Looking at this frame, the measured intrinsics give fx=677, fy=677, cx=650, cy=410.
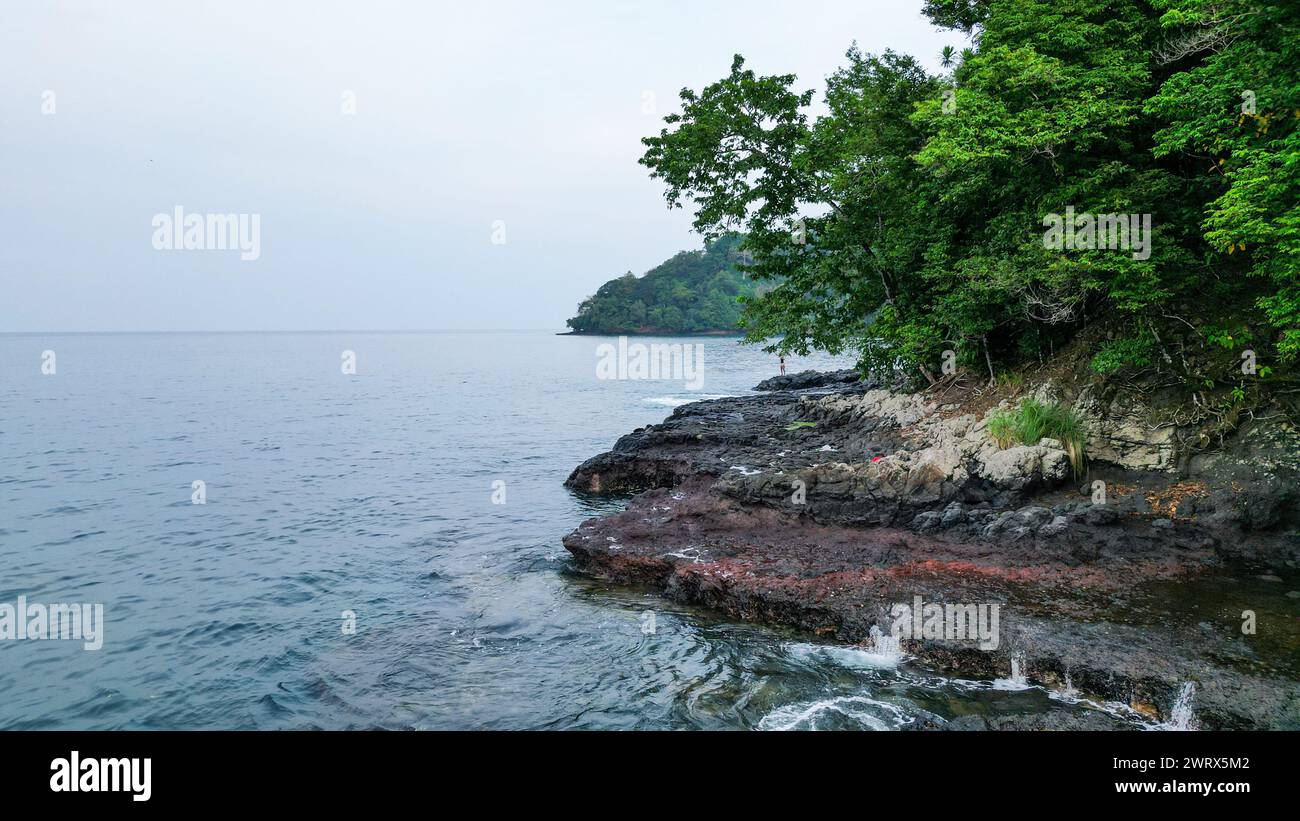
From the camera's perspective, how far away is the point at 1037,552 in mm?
12836

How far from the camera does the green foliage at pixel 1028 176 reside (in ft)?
40.1

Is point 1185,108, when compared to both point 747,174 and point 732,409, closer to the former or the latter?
point 747,174

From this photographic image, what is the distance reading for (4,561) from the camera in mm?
17703

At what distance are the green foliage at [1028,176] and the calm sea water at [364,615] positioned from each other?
9579 mm

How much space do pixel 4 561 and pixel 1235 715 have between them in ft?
84.7

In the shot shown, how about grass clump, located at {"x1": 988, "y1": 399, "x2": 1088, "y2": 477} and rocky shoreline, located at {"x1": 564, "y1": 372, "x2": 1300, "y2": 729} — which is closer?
rocky shoreline, located at {"x1": 564, "y1": 372, "x2": 1300, "y2": 729}

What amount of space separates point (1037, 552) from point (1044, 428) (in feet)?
12.3

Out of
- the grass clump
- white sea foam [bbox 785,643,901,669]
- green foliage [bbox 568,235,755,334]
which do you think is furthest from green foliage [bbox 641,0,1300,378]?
green foliage [bbox 568,235,755,334]

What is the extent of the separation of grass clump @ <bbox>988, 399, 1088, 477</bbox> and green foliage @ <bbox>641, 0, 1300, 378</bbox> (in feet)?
4.91

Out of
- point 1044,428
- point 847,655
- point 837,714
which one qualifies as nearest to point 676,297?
point 1044,428

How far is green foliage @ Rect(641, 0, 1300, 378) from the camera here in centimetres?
1221

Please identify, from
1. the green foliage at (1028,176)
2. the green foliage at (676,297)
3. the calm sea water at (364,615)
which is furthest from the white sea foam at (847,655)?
the green foliage at (676,297)

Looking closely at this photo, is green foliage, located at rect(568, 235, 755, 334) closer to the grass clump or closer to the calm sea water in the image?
the calm sea water
